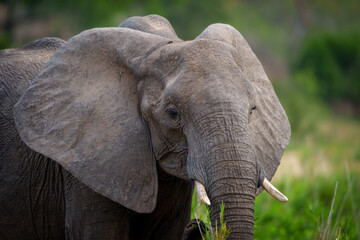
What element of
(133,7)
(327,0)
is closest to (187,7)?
(133,7)

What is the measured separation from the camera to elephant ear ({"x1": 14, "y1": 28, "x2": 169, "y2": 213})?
3.49m

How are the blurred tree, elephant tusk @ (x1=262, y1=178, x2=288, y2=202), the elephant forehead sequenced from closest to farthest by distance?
elephant tusk @ (x1=262, y1=178, x2=288, y2=202) < the elephant forehead < the blurred tree

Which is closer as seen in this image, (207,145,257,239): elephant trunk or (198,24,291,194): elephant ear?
(207,145,257,239): elephant trunk

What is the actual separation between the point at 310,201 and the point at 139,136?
458 centimetres

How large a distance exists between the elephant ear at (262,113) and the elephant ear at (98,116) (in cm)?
40

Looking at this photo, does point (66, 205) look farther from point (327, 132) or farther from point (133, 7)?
point (133, 7)

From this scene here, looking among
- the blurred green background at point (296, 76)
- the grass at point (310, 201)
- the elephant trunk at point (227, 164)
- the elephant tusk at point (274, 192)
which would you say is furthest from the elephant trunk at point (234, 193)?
the blurred green background at point (296, 76)

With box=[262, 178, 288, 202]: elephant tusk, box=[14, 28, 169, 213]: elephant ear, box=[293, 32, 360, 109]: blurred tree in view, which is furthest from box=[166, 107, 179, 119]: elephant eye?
box=[293, 32, 360, 109]: blurred tree

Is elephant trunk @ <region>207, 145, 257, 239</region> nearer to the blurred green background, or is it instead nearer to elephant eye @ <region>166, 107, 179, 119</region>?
elephant eye @ <region>166, 107, 179, 119</region>

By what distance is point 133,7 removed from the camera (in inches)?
1206

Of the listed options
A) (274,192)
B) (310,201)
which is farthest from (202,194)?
(310,201)

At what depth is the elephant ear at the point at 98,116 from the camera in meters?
3.49

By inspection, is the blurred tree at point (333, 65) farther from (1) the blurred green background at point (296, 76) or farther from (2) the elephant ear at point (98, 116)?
(2) the elephant ear at point (98, 116)

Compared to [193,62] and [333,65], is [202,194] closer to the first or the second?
[193,62]
